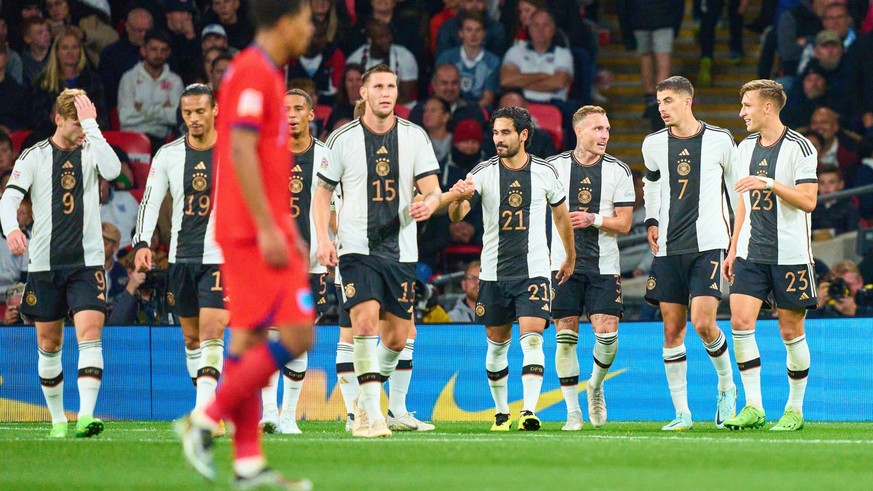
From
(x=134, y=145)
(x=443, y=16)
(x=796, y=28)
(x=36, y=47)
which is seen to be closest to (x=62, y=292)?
(x=134, y=145)

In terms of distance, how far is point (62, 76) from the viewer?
16.6 m

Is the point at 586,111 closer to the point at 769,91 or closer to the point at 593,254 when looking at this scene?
the point at 593,254

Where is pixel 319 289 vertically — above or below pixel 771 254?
below

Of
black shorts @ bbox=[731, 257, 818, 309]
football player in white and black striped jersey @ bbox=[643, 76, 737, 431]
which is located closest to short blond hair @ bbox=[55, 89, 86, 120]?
football player in white and black striped jersey @ bbox=[643, 76, 737, 431]

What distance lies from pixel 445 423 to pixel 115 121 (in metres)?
7.33

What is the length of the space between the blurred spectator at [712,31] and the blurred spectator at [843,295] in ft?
19.3

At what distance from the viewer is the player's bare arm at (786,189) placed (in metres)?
9.19

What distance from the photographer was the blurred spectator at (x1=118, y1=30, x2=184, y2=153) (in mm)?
16594

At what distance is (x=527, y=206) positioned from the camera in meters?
10.3

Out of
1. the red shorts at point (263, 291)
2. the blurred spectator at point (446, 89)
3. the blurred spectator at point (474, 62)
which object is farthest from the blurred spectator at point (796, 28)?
the red shorts at point (263, 291)

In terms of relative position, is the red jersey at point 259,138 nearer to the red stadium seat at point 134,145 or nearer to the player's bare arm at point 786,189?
the player's bare arm at point 786,189

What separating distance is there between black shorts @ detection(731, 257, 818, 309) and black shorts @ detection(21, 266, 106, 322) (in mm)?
4716

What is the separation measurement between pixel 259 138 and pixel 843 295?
28.2 feet

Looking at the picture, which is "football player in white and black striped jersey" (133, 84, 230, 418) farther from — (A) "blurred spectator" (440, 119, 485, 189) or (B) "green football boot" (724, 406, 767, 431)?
(A) "blurred spectator" (440, 119, 485, 189)
